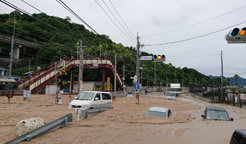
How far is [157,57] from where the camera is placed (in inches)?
602

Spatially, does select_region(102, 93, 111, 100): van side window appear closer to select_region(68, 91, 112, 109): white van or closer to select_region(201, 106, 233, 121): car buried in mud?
select_region(68, 91, 112, 109): white van

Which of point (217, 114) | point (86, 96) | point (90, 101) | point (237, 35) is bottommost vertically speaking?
point (217, 114)

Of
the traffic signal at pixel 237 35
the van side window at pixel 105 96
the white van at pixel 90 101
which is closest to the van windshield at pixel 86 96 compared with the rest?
the white van at pixel 90 101

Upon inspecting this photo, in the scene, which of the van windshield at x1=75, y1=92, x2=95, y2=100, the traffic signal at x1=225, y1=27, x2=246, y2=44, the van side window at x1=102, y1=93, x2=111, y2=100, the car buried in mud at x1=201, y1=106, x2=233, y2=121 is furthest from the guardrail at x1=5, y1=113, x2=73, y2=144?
the car buried in mud at x1=201, y1=106, x2=233, y2=121

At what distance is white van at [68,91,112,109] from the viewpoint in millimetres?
12991

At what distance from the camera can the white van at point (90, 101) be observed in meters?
13.0

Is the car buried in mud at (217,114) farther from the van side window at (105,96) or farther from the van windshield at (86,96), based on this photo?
the van windshield at (86,96)

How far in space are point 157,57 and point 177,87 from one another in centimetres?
3275

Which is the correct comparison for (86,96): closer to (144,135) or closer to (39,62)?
(144,135)

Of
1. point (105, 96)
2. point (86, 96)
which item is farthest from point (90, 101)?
point (105, 96)

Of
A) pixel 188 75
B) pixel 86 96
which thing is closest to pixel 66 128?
pixel 86 96

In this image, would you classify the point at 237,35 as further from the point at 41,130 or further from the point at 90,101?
the point at 90,101

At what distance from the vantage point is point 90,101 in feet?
43.8

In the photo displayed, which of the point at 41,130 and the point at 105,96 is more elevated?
the point at 105,96
